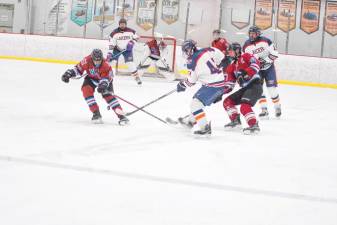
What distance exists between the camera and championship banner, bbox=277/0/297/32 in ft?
40.7

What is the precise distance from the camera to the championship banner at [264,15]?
12.6 m

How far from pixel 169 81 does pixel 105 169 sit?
22.4 ft

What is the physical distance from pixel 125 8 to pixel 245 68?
338 inches

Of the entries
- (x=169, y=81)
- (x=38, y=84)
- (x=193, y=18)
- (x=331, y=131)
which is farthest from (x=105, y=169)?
(x=193, y=18)

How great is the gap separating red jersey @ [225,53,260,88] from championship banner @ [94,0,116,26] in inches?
321

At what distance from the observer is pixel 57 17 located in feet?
42.1

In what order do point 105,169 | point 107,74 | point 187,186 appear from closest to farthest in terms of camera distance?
point 187,186 < point 105,169 < point 107,74

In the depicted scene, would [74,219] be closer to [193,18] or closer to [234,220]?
[234,220]

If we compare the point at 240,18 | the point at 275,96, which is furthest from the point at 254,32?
the point at 240,18

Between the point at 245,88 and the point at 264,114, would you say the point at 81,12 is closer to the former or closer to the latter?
the point at 264,114

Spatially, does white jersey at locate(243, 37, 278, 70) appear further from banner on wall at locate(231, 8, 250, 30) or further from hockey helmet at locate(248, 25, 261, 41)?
banner on wall at locate(231, 8, 250, 30)

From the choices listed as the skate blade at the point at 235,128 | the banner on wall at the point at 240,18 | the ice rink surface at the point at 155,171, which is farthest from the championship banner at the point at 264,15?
the skate blade at the point at 235,128

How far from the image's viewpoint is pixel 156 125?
4988 millimetres

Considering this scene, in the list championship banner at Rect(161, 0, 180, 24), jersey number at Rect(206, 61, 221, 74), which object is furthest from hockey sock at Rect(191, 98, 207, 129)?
championship banner at Rect(161, 0, 180, 24)
